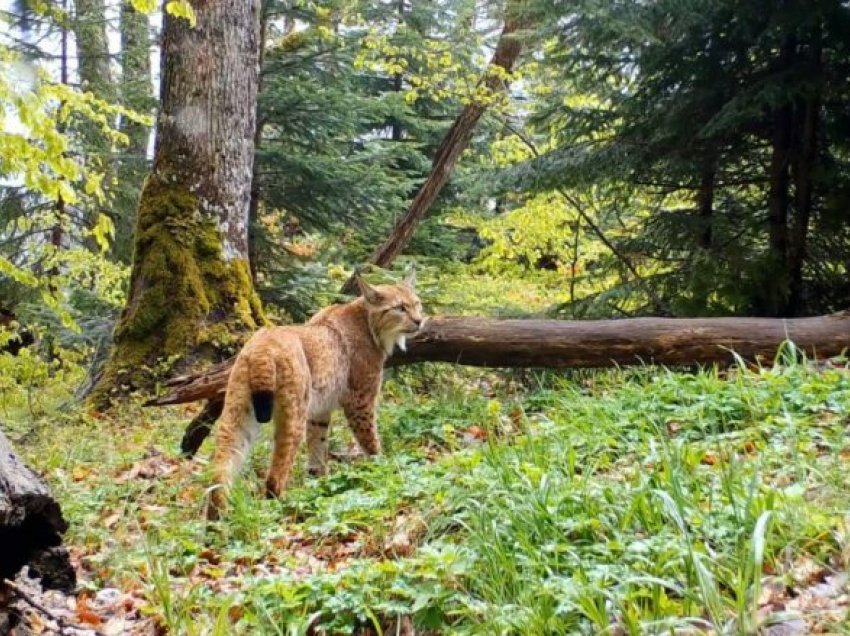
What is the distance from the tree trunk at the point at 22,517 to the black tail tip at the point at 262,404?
1901mm

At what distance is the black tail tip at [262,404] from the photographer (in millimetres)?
5008

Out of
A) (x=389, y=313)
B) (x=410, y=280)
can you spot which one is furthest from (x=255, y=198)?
(x=389, y=313)

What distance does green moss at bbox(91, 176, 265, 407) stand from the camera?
26.0 feet

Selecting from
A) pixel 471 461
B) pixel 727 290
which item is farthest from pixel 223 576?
pixel 727 290

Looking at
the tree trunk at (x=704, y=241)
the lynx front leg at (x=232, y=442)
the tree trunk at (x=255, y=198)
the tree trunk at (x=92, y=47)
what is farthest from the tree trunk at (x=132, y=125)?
the lynx front leg at (x=232, y=442)

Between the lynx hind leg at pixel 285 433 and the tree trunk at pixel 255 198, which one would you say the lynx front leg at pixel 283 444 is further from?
the tree trunk at pixel 255 198

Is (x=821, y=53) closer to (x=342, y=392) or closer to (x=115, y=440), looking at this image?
(x=342, y=392)

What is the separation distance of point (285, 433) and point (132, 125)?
35.9 feet

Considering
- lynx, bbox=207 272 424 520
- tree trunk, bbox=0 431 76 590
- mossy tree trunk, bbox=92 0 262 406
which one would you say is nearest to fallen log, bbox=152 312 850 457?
lynx, bbox=207 272 424 520

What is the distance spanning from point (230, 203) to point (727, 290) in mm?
5376

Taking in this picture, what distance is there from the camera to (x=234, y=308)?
27.3ft

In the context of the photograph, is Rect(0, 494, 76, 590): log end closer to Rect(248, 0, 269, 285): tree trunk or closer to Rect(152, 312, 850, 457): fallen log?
Rect(152, 312, 850, 457): fallen log

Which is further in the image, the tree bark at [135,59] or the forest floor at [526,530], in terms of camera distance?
the tree bark at [135,59]

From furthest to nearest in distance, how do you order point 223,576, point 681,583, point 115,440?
1. point 115,440
2. point 223,576
3. point 681,583
